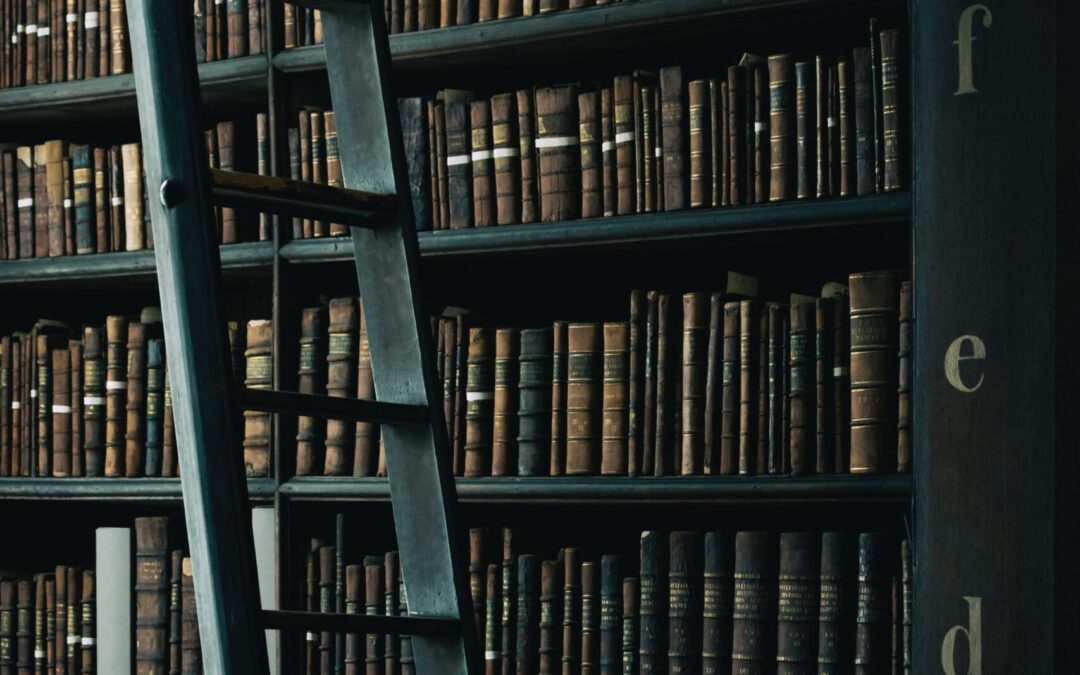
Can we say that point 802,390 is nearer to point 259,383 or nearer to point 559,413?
point 559,413

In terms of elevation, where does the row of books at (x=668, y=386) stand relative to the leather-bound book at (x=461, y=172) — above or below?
below

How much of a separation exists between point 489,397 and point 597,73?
1.93 feet

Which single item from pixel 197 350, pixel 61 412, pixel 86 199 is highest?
pixel 86 199

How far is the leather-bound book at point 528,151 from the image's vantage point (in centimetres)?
230

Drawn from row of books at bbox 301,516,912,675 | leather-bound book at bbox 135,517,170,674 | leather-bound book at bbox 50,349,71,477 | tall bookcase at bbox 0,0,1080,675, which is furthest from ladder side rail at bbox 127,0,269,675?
leather-bound book at bbox 50,349,71,477

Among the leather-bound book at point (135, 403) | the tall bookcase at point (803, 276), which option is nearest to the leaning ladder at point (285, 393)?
the tall bookcase at point (803, 276)

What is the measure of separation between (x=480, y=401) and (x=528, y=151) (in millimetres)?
387

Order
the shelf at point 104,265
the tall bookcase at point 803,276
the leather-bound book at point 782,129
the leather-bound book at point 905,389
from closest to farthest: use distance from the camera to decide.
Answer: the tall bookcase at point 803,276 → the leather-bound book at point 905,389 → the leather-bound book at point 782,129 → the shelf at point 104,265

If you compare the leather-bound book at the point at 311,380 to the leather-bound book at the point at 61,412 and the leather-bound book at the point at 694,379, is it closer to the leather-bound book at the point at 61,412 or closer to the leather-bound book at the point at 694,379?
the leather-bound book at the point at 61,412

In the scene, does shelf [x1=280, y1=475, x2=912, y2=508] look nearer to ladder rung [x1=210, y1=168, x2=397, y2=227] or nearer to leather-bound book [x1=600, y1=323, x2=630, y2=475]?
leather-bound book [x1=600, y1=323, x2=630, y2=475]

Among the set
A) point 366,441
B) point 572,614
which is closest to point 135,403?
point 366,441

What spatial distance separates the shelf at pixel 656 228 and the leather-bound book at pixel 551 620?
0.48 m

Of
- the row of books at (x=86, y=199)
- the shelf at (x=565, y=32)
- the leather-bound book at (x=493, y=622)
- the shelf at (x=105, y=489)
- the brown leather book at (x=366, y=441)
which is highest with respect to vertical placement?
the shelf at (x=565, y=32)

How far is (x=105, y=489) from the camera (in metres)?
2.53
